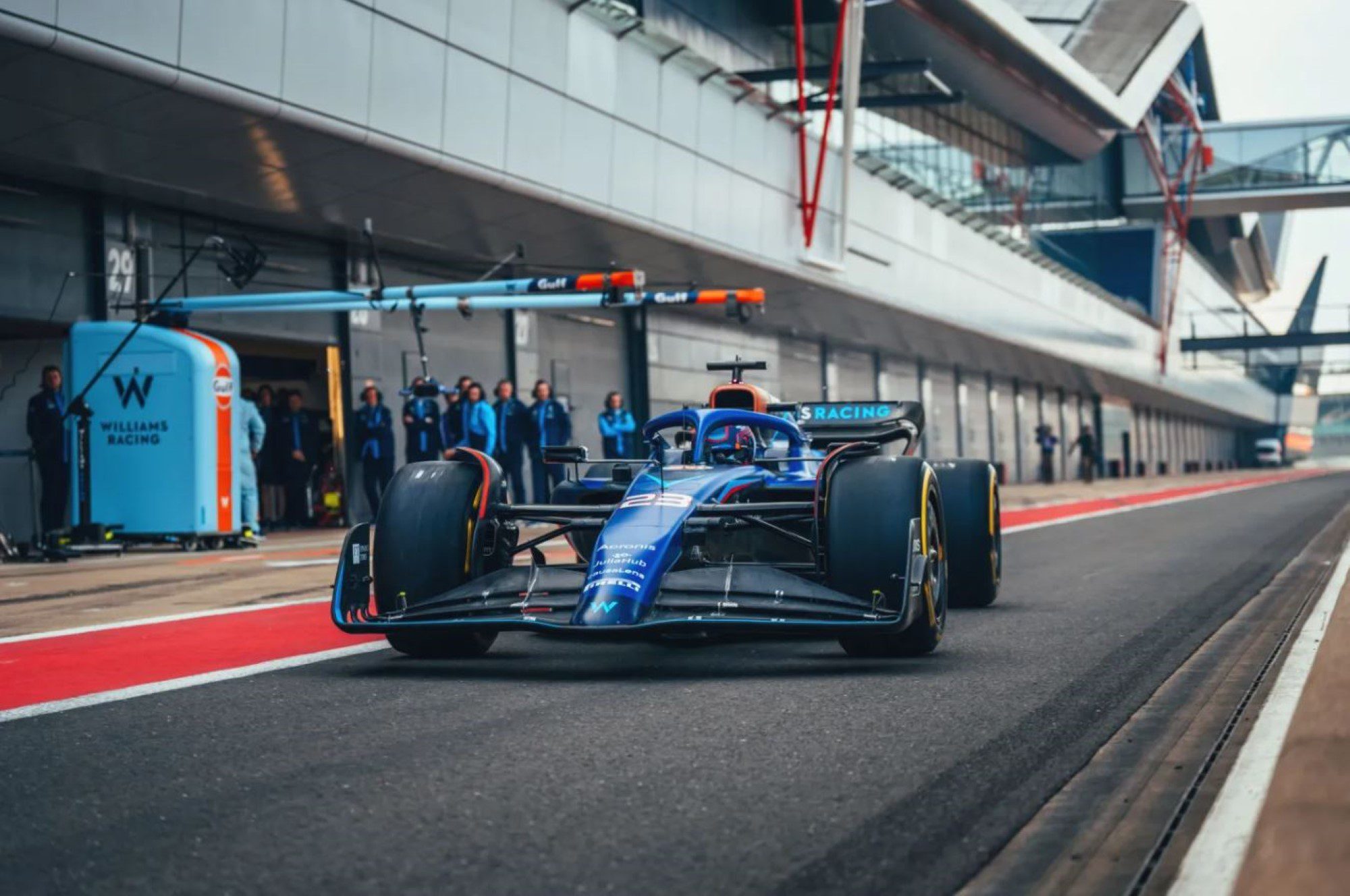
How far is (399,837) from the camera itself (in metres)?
3.73

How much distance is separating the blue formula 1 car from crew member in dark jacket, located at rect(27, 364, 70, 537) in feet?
34.4

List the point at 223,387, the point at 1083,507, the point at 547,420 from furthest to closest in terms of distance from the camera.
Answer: the point at 1083,507, the point at 547,420, the point at 223,387

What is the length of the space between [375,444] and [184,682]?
47.8 ft

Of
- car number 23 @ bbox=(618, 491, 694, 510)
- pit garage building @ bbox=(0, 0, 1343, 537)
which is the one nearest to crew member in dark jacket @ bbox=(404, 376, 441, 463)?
pit garage building @ bbox=(0, 0, 1343, 537)

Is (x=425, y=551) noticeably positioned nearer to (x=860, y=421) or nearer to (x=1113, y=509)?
(x=860, y=421)

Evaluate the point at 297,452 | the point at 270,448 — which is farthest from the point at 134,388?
the point at 270,448

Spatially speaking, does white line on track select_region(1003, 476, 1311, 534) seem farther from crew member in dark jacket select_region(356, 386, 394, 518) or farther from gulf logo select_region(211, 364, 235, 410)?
gulf logo select_region(211, 364, 235, 410)

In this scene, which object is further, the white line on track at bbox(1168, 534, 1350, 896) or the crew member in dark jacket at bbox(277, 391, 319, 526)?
the crew member in dark jacket at bbox(277, 391, 319, 526)

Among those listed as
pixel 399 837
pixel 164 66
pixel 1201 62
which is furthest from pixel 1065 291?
pixel 399 837

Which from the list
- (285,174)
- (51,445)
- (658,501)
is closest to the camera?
(658,501)

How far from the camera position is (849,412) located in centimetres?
1126

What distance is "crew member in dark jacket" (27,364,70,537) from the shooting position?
16828 mm

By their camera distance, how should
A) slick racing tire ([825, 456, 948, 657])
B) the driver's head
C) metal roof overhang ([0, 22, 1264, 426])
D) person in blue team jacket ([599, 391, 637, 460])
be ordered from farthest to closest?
person in blue team jacket ([599, 391, 637, 460]), metal roof overhang ([0, 22, 1264, 426]), the driver's head, slick racing tire ([825, 456, 948, 657])

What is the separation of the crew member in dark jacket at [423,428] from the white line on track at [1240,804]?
1584cm
